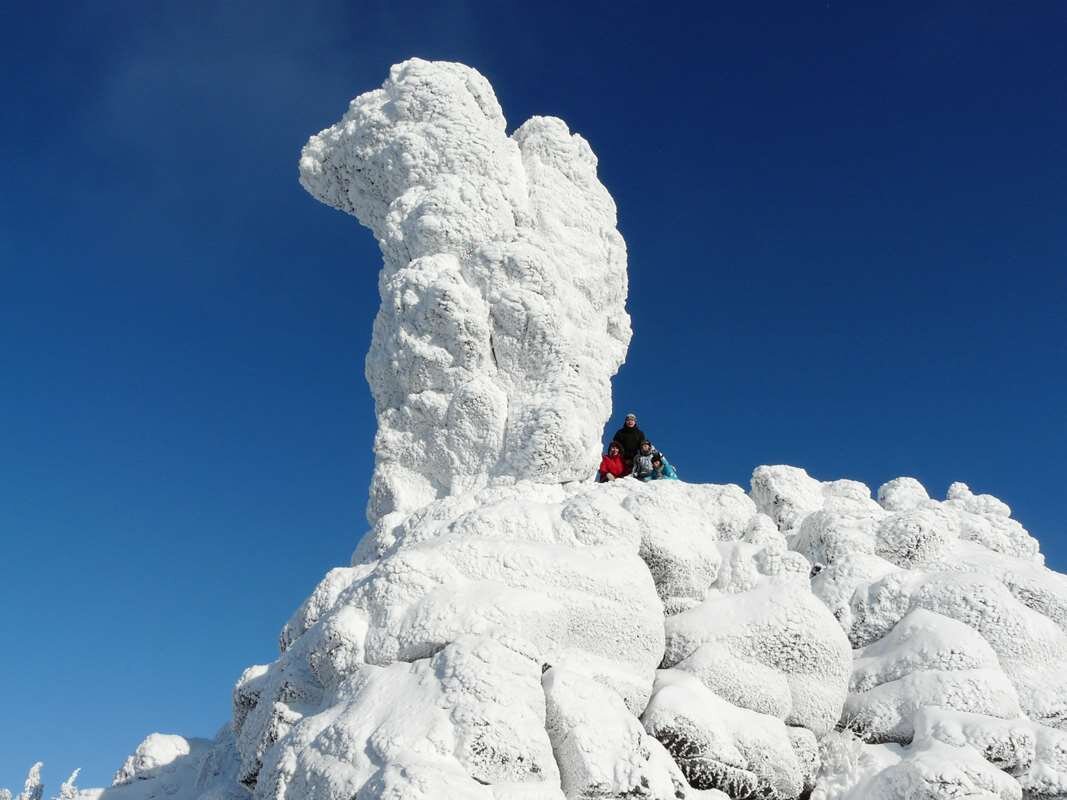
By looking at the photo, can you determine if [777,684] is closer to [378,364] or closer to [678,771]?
[678,771]

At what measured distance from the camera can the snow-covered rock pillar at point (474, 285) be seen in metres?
10.7

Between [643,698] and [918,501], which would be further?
[918,501]

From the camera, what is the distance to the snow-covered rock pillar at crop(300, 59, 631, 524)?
10734 millimetres

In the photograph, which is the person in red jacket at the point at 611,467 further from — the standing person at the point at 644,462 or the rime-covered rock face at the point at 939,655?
the rime-covered rock face at the point at 939,655

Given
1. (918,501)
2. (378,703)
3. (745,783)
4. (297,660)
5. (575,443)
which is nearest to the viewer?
(378,703)

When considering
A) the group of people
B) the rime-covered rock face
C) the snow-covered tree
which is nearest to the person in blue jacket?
the group of people

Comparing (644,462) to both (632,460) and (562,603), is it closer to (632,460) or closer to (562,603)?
(632,460)

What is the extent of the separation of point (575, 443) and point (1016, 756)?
510 cm

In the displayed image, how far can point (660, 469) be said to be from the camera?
11836mm

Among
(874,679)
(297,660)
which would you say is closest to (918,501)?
(874,679)

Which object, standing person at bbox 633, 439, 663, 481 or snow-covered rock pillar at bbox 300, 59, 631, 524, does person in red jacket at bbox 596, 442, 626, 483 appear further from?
snow-covered rock pillar at bbox 300, 59, 631, 524

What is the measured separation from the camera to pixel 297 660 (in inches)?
278

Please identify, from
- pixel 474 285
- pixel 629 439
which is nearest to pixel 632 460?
pixel 629 439

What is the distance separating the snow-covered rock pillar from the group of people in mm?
815
